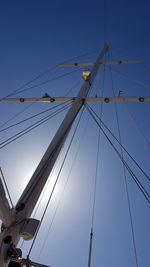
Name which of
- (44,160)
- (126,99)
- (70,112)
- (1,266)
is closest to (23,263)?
(1,266)

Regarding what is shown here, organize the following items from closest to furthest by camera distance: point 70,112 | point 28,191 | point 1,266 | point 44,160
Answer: point 1,266 → point 28,191 → point 44,160 → point 70,112

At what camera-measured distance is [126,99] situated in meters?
11.3

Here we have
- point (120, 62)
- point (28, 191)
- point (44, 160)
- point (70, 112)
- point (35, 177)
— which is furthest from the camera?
point (120, 62)

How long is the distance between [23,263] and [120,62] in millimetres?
15217

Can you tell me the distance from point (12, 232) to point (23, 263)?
534mm

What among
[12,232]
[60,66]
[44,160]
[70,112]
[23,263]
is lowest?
[23,263]

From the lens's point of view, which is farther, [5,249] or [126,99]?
[126,99]

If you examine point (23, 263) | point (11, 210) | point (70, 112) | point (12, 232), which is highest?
point (70, 112)

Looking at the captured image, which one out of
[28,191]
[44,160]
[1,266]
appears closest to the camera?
[1,266]

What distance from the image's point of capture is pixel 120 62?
1716 centimetres

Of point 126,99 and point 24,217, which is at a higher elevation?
point 126,99

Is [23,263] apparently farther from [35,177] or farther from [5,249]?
[35,177]

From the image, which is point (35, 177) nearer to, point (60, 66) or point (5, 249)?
point (5, 249)

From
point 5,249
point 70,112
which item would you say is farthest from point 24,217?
point 70,112
